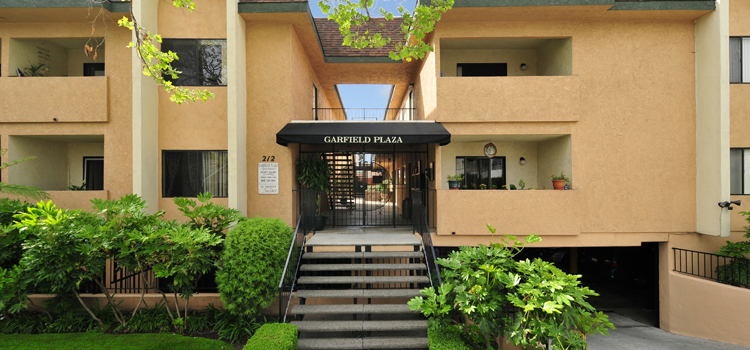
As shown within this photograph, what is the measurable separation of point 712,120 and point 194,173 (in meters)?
14.6

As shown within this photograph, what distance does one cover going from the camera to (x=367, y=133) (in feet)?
28.9

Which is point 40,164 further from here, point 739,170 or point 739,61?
point 739,61

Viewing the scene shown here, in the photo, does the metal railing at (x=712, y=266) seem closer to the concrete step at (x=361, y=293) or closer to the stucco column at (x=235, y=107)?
the concrete step at (x=361, y=293)

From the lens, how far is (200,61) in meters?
9.05

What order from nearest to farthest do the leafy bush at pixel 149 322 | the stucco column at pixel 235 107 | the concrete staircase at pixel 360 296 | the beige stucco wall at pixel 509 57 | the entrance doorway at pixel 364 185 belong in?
the concrete staircase at pixel 360 296 → the leafy bush at pixel 149 322 → the stucco column at pixel 235 107 → the beige stucco wall at pixel 509 57 → the entrance doorway at pixel 364 185

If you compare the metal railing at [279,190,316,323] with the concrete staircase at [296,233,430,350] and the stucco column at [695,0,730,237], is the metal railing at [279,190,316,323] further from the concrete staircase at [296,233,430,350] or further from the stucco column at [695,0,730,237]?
the stucco column at [695,0,730,237]

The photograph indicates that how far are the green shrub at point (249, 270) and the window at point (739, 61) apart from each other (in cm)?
1357

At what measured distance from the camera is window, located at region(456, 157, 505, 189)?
1092cm

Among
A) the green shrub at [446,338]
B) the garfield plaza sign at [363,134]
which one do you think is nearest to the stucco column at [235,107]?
the garfield plaza sign at [363,134]

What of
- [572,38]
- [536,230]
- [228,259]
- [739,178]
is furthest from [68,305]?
[739,178]

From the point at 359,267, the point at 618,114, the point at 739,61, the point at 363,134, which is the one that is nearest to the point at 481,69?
the point at 618,114

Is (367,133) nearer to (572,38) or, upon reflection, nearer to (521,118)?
(521,118)

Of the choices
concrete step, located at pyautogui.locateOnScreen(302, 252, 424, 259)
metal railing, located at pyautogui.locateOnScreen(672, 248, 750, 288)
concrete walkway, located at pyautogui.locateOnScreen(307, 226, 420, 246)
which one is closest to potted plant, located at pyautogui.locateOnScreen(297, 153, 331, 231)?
concrete walkway, located at pyautogui.locateOnScreen(307, 226, 420, 246)

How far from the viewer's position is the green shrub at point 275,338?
5.19m
